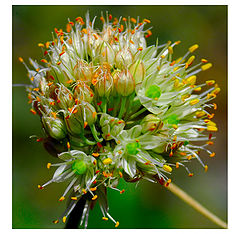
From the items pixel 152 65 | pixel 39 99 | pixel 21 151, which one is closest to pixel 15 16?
pixel 21 151

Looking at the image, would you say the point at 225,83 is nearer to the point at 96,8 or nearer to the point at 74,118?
the point at 96,8

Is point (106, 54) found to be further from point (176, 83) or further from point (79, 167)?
point (79, 167)

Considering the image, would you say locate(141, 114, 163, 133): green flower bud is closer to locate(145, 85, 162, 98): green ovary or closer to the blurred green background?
locate(145, 85, 162, 98): green ovary

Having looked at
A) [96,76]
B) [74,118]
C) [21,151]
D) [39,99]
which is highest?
[96,76]

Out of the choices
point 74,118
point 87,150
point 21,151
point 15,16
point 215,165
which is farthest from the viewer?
point 215,165

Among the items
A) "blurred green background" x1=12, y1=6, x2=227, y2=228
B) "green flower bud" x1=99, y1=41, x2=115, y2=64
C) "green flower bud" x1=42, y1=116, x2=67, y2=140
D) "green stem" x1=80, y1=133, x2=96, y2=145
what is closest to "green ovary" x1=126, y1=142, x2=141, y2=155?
"green stem" x1=80, y1=133, x2=96, y2=145

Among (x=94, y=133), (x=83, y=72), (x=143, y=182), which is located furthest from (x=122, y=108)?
(x=143, y=182)
